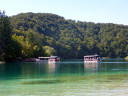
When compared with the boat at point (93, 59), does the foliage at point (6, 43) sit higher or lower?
higher

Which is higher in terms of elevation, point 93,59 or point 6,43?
point 6,43

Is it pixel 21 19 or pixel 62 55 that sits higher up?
pixel 21 19

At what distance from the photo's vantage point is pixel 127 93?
55.6 feet

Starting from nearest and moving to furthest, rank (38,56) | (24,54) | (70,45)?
(24,54) < (38,56) < (70,45)

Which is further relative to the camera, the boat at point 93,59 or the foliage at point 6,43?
the boat at point 93,59

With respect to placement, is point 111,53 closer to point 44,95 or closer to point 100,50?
point 100,50

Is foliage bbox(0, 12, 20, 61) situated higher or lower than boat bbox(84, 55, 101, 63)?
higher

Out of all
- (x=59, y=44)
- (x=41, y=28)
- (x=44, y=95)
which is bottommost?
(x=44, y=95)

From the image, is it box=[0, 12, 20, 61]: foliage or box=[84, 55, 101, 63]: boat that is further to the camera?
box=[84, 55, 101, 63]: boat

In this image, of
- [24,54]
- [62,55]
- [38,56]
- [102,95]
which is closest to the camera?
[102,95]

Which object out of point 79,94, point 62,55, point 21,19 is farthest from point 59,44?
point 79,94

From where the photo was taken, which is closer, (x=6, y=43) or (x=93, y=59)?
(x=6, y=43)

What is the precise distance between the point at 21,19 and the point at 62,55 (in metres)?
43.7

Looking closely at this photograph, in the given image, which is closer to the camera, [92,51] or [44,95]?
[44,95]
